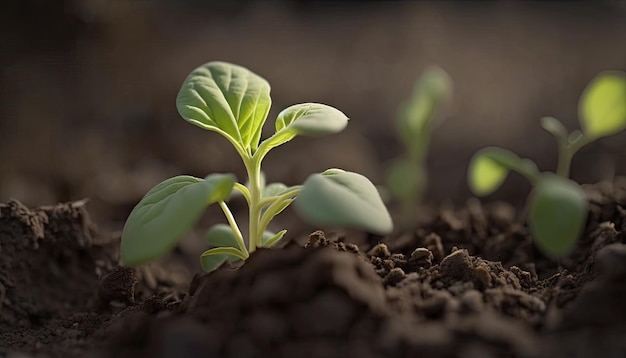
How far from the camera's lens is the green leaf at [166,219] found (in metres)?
0.97

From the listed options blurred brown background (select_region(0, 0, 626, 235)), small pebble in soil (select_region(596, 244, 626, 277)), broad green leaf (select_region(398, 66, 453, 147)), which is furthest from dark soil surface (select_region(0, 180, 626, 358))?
blurred brown background (select_region(0, 0, 626, 235))

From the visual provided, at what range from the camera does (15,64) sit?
10.7 ft

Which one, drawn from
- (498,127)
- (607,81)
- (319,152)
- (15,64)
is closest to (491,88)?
(498,127)

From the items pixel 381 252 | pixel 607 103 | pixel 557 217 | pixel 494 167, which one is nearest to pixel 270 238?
pixel 381 252

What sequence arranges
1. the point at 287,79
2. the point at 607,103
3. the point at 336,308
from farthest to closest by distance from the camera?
the point at 287,79 → the point at 607,103 → the point at 336,308

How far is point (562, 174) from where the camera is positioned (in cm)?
132

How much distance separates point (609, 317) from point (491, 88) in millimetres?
3443

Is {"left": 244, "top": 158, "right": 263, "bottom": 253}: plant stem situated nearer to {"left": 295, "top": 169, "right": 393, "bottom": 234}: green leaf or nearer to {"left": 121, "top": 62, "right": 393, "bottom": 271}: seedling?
{"left": 121, "top": 62, "right": 393, "bottom": 271}: seedling

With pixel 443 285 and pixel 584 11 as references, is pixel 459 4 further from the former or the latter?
pixel 443 285

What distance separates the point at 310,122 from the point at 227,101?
27 centimetres

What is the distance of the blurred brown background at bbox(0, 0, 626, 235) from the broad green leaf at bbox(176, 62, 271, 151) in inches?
46.1

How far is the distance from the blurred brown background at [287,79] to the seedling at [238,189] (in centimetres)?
118

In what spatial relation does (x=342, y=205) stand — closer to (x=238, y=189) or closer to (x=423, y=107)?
(x=238, y=189)

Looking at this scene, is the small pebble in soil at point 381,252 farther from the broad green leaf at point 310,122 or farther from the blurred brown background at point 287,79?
the blurred brown background at point 287,79
